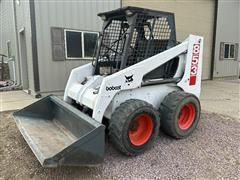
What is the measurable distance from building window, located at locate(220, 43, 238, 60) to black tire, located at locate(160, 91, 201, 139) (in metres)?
10.1

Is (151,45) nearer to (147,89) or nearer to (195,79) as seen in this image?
(147,89)

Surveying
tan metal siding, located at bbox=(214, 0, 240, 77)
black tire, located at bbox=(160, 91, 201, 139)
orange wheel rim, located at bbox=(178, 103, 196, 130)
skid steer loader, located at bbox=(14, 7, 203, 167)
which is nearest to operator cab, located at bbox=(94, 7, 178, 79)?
skid steer loader, located at bbox=(14, 7, 203, 167)

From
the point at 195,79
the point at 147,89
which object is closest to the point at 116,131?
the point at 147,89

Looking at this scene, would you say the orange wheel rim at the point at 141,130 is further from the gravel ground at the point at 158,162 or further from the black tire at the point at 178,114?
the black tire at the point at 178,114

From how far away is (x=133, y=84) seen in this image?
3.26 meters

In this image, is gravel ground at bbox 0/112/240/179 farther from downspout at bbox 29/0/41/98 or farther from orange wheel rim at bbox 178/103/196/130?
downspout at bbox 29/0/41/98

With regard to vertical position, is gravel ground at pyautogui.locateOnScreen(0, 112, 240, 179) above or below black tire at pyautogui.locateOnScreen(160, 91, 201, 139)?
below

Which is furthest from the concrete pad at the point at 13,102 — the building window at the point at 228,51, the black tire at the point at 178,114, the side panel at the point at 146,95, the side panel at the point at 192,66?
the building window at the point at 228,51

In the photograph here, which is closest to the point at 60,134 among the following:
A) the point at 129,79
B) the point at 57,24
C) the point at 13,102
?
the point at 129,79

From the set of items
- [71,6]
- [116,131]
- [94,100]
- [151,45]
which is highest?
[71,6]

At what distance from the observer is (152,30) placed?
364 centimetres

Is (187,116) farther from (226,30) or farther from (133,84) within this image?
(226,30)

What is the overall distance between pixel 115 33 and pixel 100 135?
2.40 metres

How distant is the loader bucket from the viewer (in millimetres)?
2359
